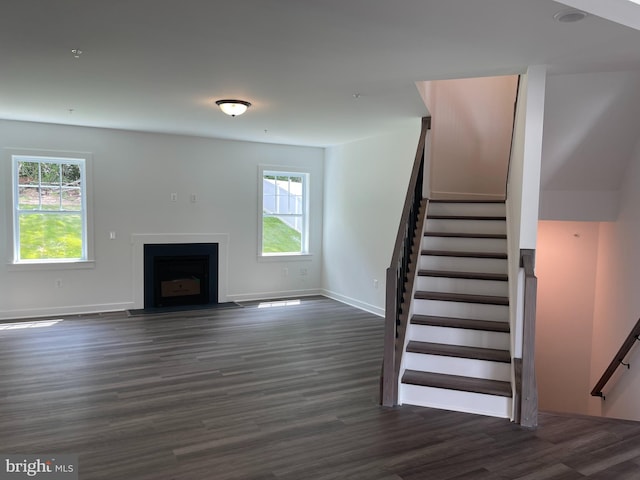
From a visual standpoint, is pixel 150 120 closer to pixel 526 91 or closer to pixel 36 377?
pixel 36 377

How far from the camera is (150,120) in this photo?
5.41 metres

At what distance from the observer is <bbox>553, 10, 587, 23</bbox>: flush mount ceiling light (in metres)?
2.31

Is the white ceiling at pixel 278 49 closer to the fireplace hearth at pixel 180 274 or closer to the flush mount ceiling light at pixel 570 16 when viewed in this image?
the flush mount ceiling light at pixel 570 16

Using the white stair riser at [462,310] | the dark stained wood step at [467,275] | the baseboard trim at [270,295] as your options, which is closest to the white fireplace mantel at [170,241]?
the baseboard trim at [270,295]

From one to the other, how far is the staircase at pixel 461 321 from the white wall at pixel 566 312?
5.44 feet

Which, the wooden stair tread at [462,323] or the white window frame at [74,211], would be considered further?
the white window frame at [74,211]

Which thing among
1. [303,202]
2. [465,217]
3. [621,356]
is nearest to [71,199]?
[303,202]

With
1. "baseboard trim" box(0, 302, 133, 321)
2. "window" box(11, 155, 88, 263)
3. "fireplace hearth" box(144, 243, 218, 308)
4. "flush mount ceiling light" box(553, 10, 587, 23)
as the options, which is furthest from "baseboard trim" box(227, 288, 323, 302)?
"flush mount ceiling light" box(553, 10, 587, 23)

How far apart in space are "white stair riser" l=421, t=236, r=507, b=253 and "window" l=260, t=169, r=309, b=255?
10.7 feet

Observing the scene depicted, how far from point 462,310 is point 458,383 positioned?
75cm

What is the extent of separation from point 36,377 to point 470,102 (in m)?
5.62

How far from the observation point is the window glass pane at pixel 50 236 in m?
5.84

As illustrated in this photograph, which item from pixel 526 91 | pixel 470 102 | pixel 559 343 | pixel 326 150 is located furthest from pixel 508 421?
pixel 326 150

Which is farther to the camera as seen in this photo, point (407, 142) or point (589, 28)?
point (407, 142)
